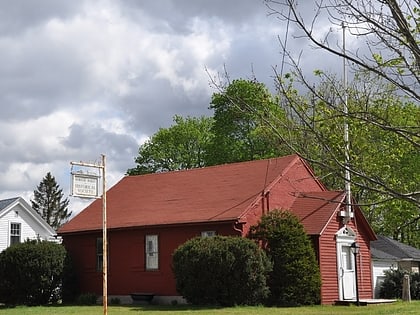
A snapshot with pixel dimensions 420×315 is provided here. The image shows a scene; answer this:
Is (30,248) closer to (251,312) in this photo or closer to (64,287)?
(64,287)

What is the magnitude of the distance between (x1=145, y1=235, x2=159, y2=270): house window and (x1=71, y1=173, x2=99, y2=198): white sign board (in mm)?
13453

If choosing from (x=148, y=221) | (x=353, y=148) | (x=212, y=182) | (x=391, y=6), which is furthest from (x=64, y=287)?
(x=391, y=6)

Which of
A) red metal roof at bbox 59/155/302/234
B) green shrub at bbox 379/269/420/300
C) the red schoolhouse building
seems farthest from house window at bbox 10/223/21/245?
green shrub at bbox 379/269/420/300

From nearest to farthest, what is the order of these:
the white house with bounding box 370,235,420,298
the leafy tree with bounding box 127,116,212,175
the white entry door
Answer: the white entry door, the white house with bounding box 370,235,420,298, the leafy tree with bounding box 127,116,212,175

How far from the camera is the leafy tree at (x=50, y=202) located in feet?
293

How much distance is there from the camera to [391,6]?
739 cm

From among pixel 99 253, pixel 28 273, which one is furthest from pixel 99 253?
pixel 28 273

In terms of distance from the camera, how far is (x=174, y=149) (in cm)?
6388

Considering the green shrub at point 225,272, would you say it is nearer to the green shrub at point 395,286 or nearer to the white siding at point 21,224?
the green shrub at point 395,286

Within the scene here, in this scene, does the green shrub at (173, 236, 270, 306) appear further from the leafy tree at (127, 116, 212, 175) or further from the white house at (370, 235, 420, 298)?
the leafy tree at (127, 116, 212, 175)

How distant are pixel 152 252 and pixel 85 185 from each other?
46.1ft

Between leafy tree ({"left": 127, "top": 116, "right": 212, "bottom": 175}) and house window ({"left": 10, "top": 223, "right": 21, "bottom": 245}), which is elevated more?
leafy tree ({"left": 127, "top": 116, "right": 212, "bottom": 175})

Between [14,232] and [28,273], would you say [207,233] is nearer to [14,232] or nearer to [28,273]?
[28,273]

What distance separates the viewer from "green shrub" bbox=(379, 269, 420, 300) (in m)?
33.6
